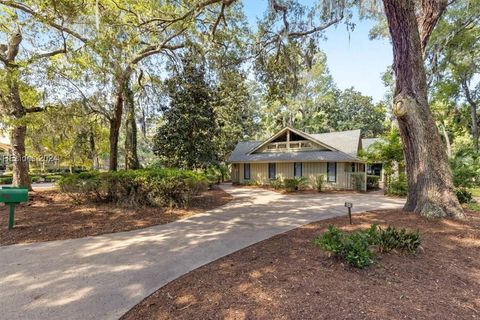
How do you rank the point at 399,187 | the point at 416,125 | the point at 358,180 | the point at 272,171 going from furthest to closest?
the point at 272,171 < the point at 358,180 < the point at 399,187 < the point at 416,125

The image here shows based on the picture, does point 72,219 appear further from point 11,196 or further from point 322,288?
point 322,288

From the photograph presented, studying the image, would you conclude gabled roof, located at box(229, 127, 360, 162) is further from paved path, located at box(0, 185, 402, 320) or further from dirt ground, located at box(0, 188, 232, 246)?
paved path, located at box(0, 185, 402, 320)

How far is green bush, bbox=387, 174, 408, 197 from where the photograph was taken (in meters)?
12.5

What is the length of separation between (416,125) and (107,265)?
751 centimetres

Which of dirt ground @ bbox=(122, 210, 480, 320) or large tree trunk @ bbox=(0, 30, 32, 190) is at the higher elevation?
large tree trunk @ bbox=(0, 30, 32, 190)

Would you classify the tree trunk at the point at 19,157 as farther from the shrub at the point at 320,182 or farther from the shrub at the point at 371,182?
the shrub at the point at 371,182

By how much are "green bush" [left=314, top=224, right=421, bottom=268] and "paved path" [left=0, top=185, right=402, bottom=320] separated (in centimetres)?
194

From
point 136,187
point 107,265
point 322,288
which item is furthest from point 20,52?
point 322,288

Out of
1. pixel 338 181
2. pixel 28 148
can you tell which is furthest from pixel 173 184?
pixel 28 148

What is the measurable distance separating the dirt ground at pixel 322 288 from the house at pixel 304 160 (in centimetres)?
1246

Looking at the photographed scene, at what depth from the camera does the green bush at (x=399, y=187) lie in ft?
41.1

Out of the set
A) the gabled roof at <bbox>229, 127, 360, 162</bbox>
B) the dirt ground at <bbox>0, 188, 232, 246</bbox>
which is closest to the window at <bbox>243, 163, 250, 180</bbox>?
the gabled roof at <bbox>229, 127, 360, 162</bbox>

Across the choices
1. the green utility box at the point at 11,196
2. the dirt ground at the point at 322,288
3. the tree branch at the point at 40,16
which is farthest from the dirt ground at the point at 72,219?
the tree branch at the point at 40,16

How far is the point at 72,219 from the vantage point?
6.78 metres
